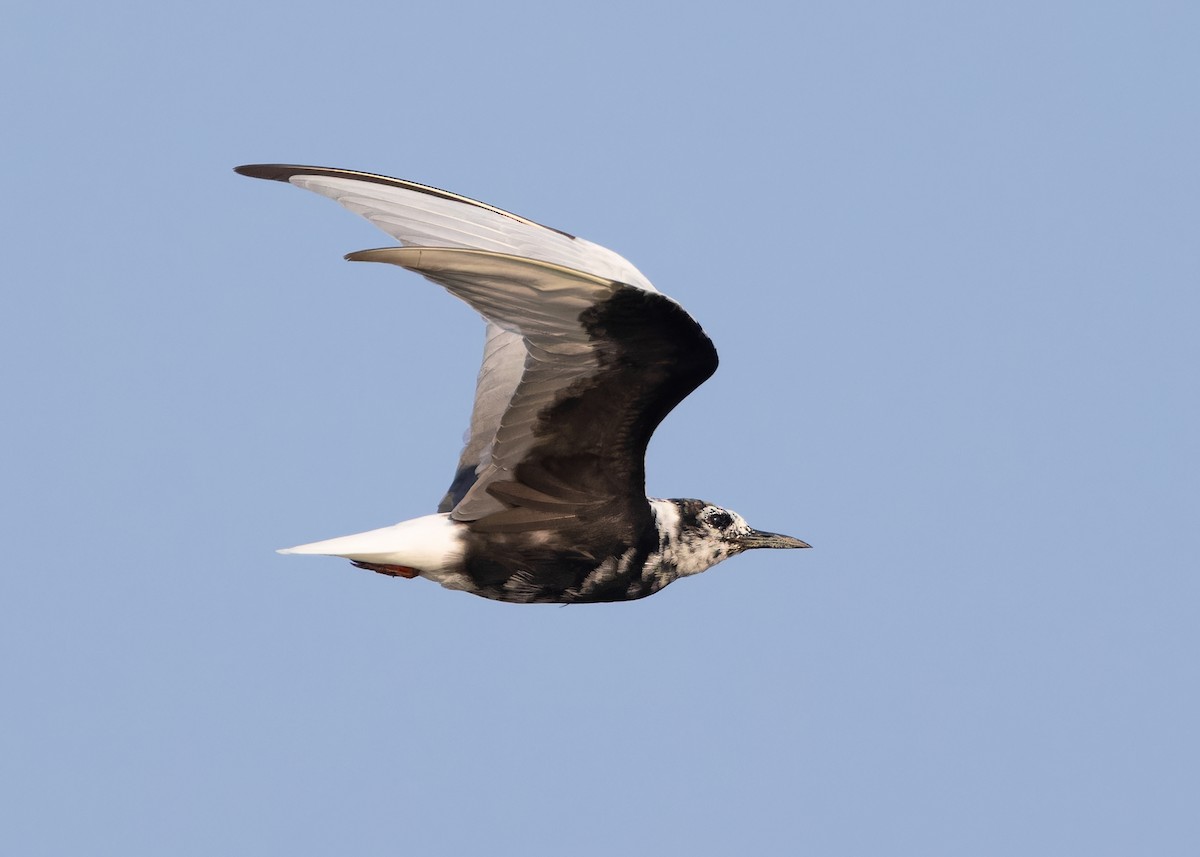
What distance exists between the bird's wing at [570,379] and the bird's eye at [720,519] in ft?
2.59

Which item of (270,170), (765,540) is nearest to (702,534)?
(765,540)

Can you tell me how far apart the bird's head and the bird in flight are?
1 centimetres

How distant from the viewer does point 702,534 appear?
41.5 ft

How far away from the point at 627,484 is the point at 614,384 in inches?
39.0

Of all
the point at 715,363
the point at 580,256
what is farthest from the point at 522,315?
the point at 715,363

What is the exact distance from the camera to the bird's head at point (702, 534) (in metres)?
12.5

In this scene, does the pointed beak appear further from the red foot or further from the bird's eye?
the red foot

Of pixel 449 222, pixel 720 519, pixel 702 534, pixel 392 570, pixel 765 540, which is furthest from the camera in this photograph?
pixel 765 540

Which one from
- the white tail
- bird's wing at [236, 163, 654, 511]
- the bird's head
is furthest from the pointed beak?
Result: bird's wing at [236, 163, 654, 511]

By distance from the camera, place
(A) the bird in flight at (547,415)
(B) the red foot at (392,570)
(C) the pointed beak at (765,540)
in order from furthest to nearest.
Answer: (C) the pointed beak at (765,540) → (B) the red foot at (392,570) → (A) the bird in flight at (547,415)

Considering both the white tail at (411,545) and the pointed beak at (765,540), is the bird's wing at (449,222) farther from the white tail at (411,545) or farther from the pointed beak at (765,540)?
the pointed beak at (765,540)

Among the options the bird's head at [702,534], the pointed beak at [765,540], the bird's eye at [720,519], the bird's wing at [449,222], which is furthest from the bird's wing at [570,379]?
the pointed beak at [765,540]

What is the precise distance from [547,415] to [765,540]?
2565mm

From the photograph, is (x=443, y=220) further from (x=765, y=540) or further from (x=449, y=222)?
(x=765, y=540)
